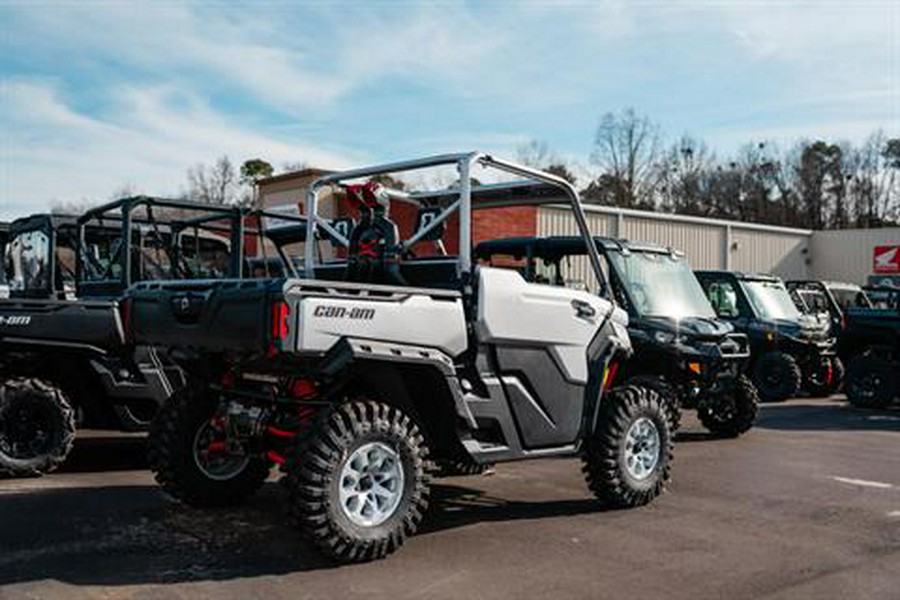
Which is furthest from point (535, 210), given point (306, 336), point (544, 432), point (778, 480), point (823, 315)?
point (306, 336)

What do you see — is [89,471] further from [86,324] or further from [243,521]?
[243,521]

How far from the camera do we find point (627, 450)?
6.69 meters

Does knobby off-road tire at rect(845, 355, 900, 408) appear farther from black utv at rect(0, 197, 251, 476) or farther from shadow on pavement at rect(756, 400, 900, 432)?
black utv at rect(0, 197, 251, 476)

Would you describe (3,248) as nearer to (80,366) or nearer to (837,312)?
(80,366)

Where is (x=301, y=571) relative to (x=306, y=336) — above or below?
below

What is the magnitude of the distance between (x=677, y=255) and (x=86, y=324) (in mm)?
6161

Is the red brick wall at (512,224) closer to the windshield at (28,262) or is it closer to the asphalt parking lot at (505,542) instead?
the windshield at (28,262)

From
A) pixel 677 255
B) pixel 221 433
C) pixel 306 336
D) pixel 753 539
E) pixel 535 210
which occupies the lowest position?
pixel 753 539

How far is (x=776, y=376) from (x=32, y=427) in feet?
36.7

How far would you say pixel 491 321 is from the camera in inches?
228

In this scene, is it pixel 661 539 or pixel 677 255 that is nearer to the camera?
pixel 661 539

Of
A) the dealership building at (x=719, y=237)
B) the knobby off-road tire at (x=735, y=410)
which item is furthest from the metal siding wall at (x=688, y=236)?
the knobby off-road tire at (x=735, y=410)

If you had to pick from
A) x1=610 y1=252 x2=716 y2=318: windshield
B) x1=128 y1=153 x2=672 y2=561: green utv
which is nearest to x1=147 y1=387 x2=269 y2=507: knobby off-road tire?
x1=128 y1=153 x2=672 y2=561: green utv

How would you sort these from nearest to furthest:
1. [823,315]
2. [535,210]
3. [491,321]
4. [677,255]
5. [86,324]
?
[491,321] → [86,324] → [677,255] → [823,315] → [535,210]
